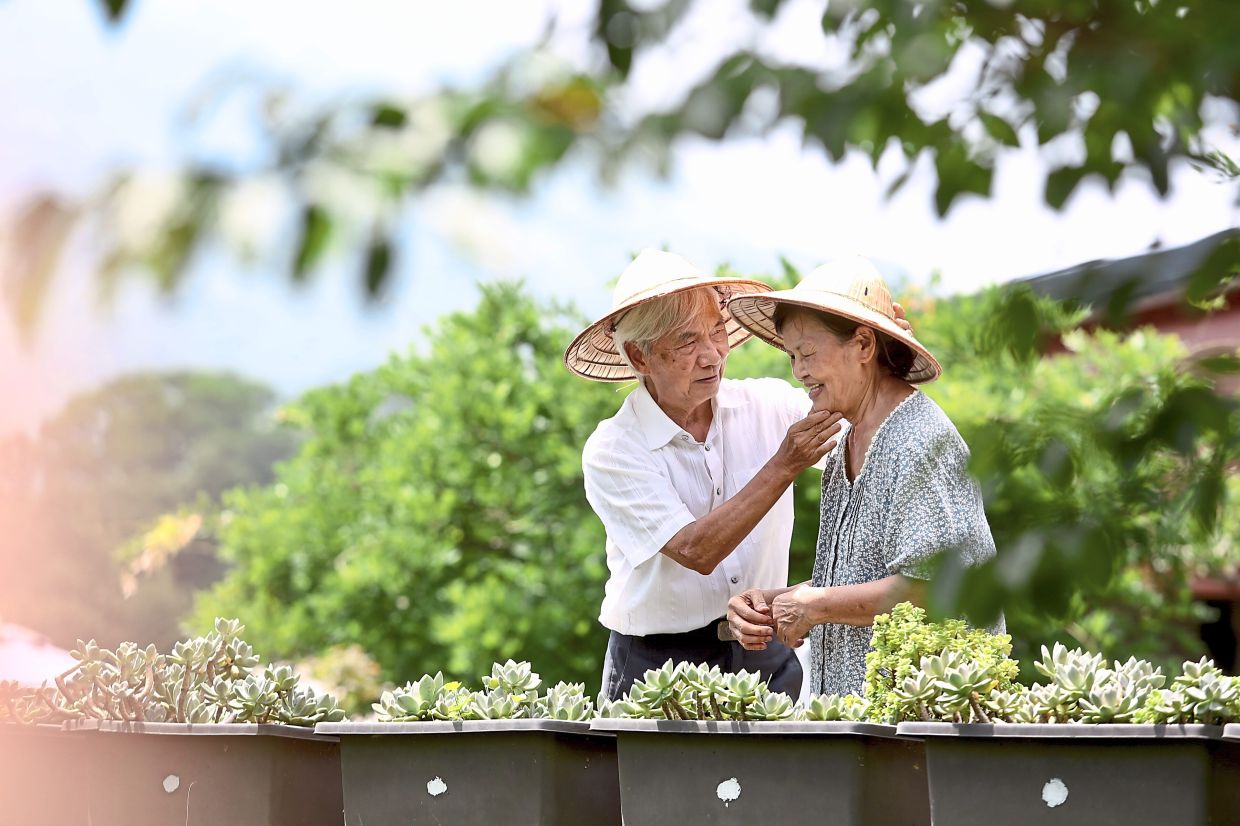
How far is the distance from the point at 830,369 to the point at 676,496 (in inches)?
19.2

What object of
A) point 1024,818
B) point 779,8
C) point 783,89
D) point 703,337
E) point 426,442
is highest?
point 426,442

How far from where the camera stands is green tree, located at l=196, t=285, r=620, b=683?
227 inches

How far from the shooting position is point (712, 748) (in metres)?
2.28

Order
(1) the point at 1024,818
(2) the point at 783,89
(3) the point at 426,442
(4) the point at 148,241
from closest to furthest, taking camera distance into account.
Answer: (4) the point at 148,241, (2) the point at 783,89, (1) the point at 1024,818, (3) the point at 426,442

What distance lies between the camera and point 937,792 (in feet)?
6.97

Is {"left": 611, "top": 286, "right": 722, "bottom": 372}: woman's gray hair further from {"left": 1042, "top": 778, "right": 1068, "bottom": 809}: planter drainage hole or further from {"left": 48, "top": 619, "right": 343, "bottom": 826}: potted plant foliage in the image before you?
{"left": 1042, "top": 778, "right": 1068, "bottom": 809}: planter drainage hole

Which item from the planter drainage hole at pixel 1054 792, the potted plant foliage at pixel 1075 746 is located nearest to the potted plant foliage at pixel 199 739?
the potted plant foliage at pixel 1075 746

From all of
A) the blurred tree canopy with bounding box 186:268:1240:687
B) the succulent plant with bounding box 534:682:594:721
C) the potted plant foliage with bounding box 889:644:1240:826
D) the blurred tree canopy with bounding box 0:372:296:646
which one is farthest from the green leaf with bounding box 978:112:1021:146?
the blurred tree canopy with bounding box 0:372:296:646

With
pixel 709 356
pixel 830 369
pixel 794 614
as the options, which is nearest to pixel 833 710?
pixel 794 614

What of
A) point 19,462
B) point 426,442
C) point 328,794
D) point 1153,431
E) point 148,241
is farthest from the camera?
point 426,442

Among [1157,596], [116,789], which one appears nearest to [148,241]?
[116,789]

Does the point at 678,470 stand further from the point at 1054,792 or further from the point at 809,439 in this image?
the point at 1054,792

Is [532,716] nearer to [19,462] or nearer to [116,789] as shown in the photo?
[116,789]

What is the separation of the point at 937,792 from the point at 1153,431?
1153 millimetres
